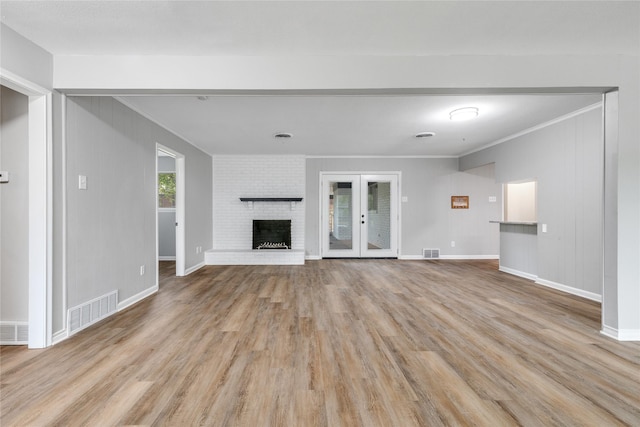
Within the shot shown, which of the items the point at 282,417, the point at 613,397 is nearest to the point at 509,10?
the point at 613,397

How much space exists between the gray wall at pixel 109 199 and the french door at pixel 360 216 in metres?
3.82

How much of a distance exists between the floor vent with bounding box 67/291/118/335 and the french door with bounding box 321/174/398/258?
4.53 metres

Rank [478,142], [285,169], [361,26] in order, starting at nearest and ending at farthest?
[361,26] < [478,142] < [285,169]

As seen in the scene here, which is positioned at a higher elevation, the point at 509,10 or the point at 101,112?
the point at 509,10

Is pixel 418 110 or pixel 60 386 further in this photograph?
pixel 418 110

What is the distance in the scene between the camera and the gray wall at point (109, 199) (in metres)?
2.71

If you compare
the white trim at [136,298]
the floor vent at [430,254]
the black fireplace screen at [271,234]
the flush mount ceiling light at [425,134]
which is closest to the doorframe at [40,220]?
the white trim at [136,298]

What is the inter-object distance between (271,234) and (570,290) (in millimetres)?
5467

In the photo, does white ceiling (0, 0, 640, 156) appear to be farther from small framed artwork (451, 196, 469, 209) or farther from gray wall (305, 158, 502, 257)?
small framed artwork (451, 196, 469, 209)

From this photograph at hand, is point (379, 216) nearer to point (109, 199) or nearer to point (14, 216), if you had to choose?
point (109, 199)

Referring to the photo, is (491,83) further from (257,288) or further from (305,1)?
(257,288)

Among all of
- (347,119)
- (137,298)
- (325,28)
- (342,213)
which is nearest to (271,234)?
(342,213)

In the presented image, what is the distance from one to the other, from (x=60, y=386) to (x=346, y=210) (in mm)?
5799

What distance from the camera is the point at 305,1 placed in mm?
1803
